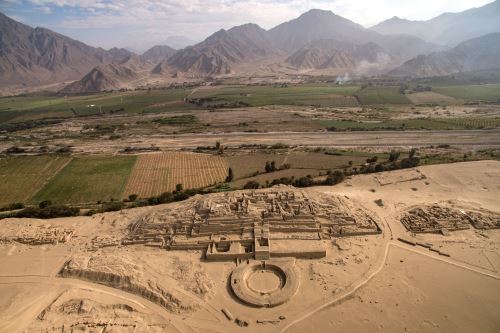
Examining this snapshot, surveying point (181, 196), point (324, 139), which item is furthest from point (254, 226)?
point (324, 139)

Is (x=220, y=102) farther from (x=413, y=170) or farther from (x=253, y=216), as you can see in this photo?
(x=253, y=216)

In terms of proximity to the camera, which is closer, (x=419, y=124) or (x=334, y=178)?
(x=334, y=178)

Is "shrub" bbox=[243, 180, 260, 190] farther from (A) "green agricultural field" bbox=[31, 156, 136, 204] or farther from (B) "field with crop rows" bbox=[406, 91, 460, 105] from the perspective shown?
(B) "field with crop rows" bbox=[406, 91, 460, 105]

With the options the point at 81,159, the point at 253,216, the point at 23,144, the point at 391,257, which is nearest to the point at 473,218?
the point at 391,257

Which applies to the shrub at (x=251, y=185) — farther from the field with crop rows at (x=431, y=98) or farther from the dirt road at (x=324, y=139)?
the field with crop rows at (x=431, y=98)

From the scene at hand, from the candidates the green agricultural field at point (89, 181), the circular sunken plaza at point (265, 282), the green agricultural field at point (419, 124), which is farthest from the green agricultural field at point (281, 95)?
the circular sunken plaza at point (265, 282)

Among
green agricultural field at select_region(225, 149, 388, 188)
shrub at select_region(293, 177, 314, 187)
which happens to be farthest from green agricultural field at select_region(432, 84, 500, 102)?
shrub at select_region(293, 177, 314, 187)

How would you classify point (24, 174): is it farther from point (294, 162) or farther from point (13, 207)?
point (294, 162)
